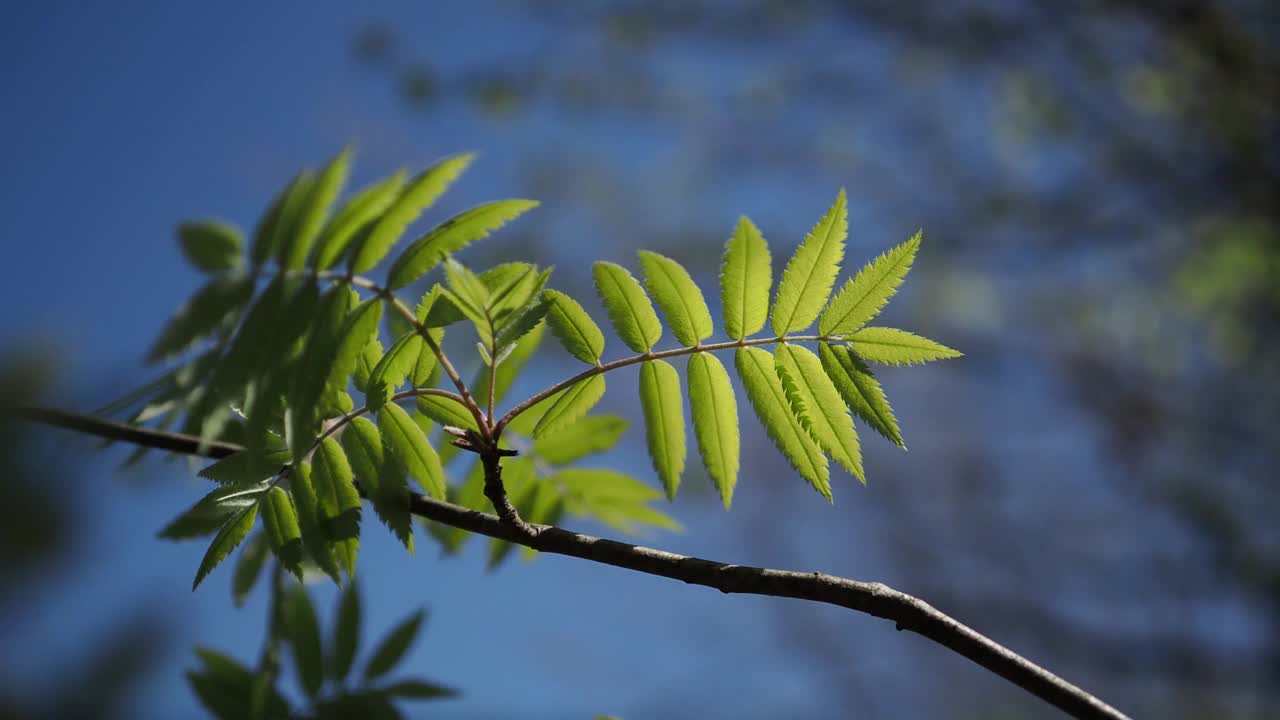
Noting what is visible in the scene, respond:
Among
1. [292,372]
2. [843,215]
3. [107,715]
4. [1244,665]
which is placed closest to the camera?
[107,715]

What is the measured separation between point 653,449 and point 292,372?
1.48ft

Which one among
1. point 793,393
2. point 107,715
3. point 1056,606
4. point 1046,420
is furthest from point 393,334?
point 1046,420

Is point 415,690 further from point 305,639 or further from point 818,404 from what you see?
point 818,404

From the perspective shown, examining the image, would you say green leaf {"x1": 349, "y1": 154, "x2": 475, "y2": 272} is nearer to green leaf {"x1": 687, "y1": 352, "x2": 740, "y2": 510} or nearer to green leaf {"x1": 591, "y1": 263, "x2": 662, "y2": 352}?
green leaf {"x1": 591, "y1": 263, "x2": 662, "y2": 352}

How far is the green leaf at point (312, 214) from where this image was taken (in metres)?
1.07

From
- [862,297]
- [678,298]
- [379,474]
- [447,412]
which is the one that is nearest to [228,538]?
[379,474]

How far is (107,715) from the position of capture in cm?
51

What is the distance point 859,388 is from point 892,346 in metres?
0.07

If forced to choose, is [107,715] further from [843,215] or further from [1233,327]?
[1233,327]

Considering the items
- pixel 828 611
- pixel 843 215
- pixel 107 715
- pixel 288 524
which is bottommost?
pixel 107 715

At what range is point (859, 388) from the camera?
1.21 metres

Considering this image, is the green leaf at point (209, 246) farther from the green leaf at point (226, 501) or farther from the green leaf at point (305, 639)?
the green leaf at point (305, 639)

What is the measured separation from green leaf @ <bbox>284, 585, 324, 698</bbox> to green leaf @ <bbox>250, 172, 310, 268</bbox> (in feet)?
2.62

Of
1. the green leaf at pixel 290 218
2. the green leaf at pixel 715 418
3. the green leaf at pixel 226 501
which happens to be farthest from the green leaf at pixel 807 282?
the green leaf at pixel 226 501
